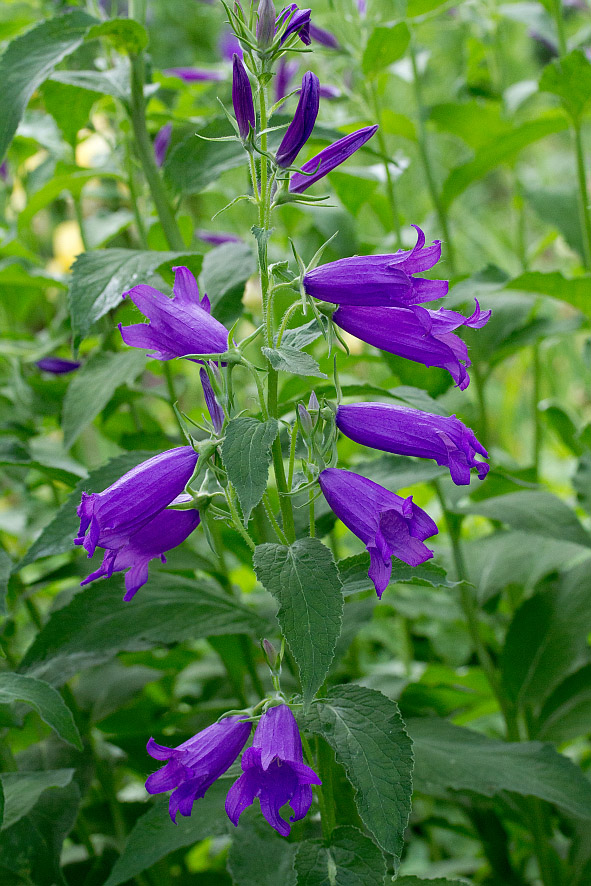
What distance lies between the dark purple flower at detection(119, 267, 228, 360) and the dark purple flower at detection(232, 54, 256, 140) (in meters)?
0.14

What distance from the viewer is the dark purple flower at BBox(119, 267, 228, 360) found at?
71 cm

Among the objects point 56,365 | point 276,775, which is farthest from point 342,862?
point 56,365

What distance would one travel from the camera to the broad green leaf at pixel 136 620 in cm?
90

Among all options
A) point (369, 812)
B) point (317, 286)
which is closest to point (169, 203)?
point (317, 286)

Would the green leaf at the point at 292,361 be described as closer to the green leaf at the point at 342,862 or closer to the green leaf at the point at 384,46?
the green leaf at the point at 342,862

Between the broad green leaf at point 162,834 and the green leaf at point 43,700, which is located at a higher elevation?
the green leaf at point 43,700

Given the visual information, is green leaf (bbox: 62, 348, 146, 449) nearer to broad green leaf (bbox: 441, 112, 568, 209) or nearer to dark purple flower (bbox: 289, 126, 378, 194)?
dark purple flower (bbox: 289, 126, 378, 194)

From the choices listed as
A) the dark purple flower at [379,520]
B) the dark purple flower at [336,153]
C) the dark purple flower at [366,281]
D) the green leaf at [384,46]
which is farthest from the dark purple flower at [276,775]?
the green leaf at [384,46]

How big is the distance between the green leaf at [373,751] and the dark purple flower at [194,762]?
0.07m

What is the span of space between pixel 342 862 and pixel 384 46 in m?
1.17

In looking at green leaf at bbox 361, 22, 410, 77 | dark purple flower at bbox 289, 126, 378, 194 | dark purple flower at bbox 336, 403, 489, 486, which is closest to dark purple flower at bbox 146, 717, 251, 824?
dark purple flower at bbox 336, 403, 489, 486

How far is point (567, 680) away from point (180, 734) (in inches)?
24.8

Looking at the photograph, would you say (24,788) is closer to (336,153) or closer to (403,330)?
(403,330)

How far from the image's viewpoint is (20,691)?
764 mm
